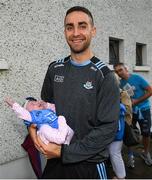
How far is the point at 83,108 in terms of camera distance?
86.9 inches

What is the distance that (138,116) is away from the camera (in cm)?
558

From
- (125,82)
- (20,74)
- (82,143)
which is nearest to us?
(82,143)

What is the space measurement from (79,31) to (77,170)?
39.9 inches

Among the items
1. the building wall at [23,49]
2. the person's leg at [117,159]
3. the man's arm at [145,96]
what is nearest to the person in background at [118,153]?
the person's leg at [117,159]

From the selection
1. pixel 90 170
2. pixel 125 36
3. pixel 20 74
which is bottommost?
pixel 90 170

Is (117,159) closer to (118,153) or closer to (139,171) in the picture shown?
(118,153)

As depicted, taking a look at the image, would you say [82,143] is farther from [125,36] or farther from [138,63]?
[138,63]

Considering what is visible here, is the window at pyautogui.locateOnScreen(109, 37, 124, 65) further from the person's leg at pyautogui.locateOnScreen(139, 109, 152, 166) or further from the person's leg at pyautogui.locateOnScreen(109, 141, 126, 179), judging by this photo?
the person's leg at pyautogui.locateOnScreen(109, 141, 126, 179)

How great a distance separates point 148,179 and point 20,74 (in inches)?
96.2

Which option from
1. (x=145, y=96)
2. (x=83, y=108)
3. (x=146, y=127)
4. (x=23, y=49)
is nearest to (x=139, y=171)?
(x=146, y=127)

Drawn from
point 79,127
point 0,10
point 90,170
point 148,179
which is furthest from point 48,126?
point 148,179

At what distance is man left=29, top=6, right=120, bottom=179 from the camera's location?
2.15 meters

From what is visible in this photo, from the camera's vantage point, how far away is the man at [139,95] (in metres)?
5.37

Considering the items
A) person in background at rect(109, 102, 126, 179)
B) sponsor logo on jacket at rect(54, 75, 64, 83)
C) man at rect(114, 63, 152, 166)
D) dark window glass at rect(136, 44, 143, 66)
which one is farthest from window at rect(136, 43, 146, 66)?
sponsor logo on jacket at rect(54, 75, 64, 83)
